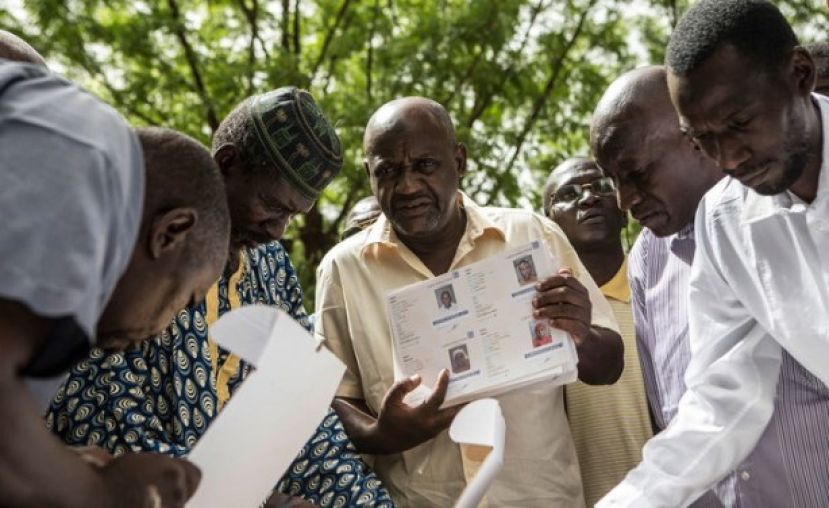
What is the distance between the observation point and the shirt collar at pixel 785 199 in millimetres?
2646

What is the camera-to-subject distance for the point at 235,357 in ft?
10.4

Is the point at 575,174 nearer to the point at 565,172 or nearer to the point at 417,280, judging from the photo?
the point at 565,172

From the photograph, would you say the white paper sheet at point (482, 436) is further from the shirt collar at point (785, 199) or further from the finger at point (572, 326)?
the shirt collar at point (785, 199)

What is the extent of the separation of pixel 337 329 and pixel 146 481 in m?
1.76

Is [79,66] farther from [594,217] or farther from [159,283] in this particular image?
[159,283]

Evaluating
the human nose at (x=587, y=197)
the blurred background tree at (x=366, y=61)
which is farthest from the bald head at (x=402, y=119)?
the blurred background tree at (x=366, y=61)

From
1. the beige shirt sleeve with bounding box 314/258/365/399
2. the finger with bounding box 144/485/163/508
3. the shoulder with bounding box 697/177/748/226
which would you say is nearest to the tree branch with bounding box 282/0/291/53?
the beige shirt sleeve with bounding box 314/258/365/399

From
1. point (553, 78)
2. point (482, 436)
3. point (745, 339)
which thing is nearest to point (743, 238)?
point (745, 339)

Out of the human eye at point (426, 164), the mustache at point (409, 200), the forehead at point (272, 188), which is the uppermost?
the forehead at point (272, 188)

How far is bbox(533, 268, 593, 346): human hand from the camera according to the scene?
312 centimetres

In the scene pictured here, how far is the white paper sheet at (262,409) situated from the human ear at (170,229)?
0.27m

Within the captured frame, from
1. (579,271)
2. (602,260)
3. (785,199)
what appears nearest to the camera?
Result: (785,199)

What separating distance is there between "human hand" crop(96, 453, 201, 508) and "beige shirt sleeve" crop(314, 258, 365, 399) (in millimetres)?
1489

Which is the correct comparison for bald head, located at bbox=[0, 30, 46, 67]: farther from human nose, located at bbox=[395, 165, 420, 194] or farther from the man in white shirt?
the man in white shirt
